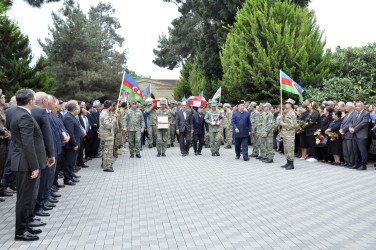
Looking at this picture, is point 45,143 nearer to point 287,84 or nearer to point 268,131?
point 268,131

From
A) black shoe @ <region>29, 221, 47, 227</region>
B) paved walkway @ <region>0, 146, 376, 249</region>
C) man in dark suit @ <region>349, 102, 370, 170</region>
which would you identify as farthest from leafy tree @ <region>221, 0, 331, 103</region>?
black shoe @ <region>29, 221, 47, 227</region>

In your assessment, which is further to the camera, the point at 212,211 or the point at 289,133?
the point at 289,133

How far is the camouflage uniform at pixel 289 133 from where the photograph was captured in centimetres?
1157

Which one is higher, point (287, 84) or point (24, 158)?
point (287, 84)

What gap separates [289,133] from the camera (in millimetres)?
11703

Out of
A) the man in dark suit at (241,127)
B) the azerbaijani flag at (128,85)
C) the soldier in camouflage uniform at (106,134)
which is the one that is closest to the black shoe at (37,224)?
the soldier in camouflage uniform at (106,134)

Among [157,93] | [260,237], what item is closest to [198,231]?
[260,237]

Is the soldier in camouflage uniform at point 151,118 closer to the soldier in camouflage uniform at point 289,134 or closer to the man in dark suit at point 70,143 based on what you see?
the soldier in camouflage uniform at point 289,134

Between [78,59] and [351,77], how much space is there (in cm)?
2776

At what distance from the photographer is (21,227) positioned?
521 centimetres

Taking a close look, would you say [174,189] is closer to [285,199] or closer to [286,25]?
[285,199]

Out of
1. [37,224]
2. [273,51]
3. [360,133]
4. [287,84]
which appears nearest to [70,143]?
[37,224]

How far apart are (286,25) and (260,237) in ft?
61.1

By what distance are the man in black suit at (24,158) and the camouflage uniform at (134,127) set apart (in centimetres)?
908
